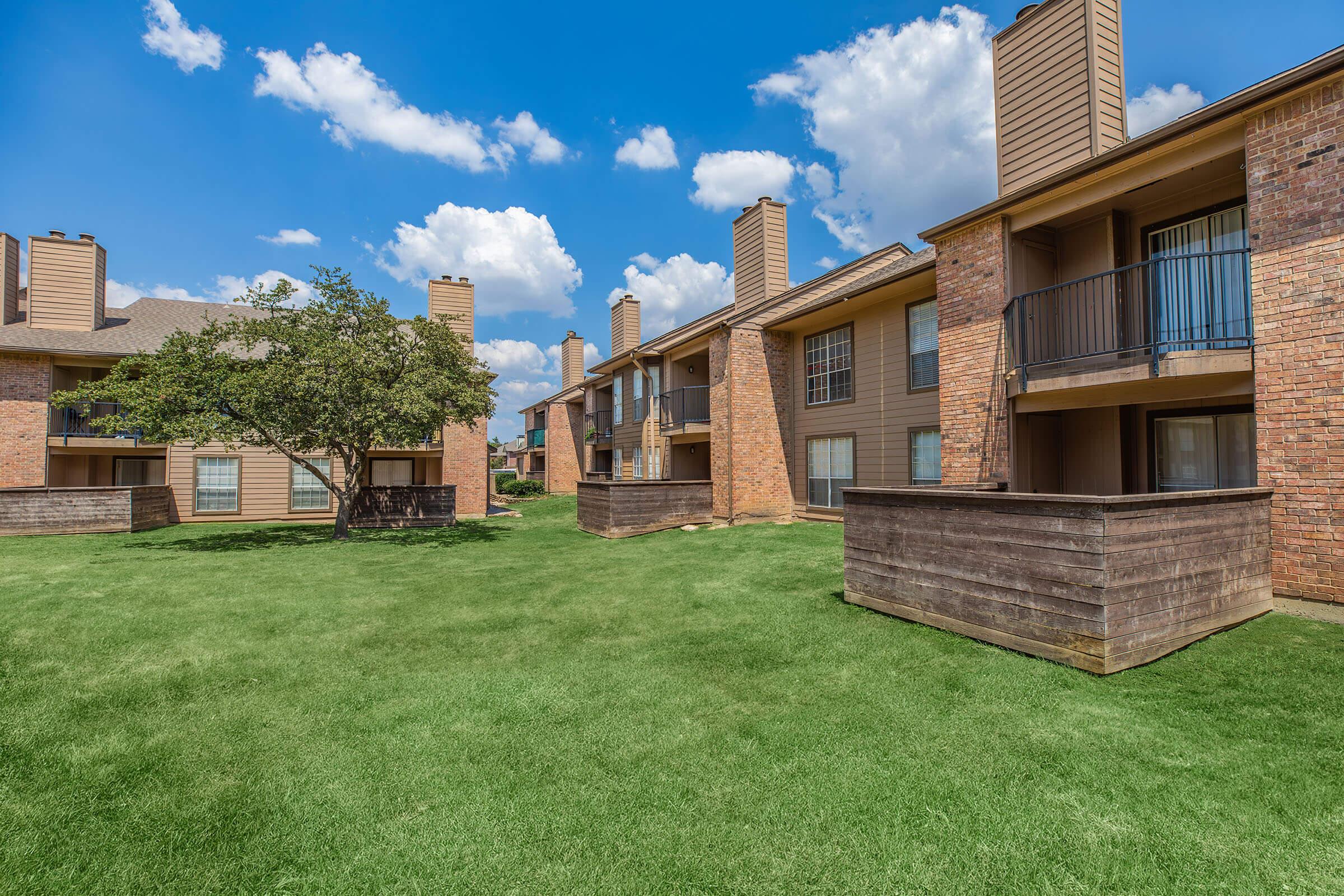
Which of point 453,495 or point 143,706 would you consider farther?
point 453,495

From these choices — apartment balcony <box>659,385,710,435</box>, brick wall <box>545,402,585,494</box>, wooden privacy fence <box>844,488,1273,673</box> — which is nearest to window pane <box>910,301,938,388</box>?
wooden privacy fence <box>844,488,1273,673</box>

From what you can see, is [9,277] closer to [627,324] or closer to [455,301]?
[455,301]

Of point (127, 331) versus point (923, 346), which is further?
point (127, 331)

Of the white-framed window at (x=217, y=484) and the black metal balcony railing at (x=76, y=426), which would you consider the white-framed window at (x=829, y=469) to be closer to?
the white-framed window at (x=217, y=484)

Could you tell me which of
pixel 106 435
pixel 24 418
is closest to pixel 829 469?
pixel 106 435

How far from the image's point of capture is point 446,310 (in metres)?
22.2

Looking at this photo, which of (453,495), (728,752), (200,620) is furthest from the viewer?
(453,495)

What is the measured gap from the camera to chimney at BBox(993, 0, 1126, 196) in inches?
350

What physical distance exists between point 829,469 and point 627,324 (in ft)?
46.9

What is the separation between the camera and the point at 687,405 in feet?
65.3

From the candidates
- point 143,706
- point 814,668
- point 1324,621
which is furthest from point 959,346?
point 143,706

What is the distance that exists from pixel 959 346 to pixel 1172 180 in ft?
11.0

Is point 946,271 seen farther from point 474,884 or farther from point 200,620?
point 200,620

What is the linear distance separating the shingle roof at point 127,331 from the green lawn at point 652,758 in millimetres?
15760
